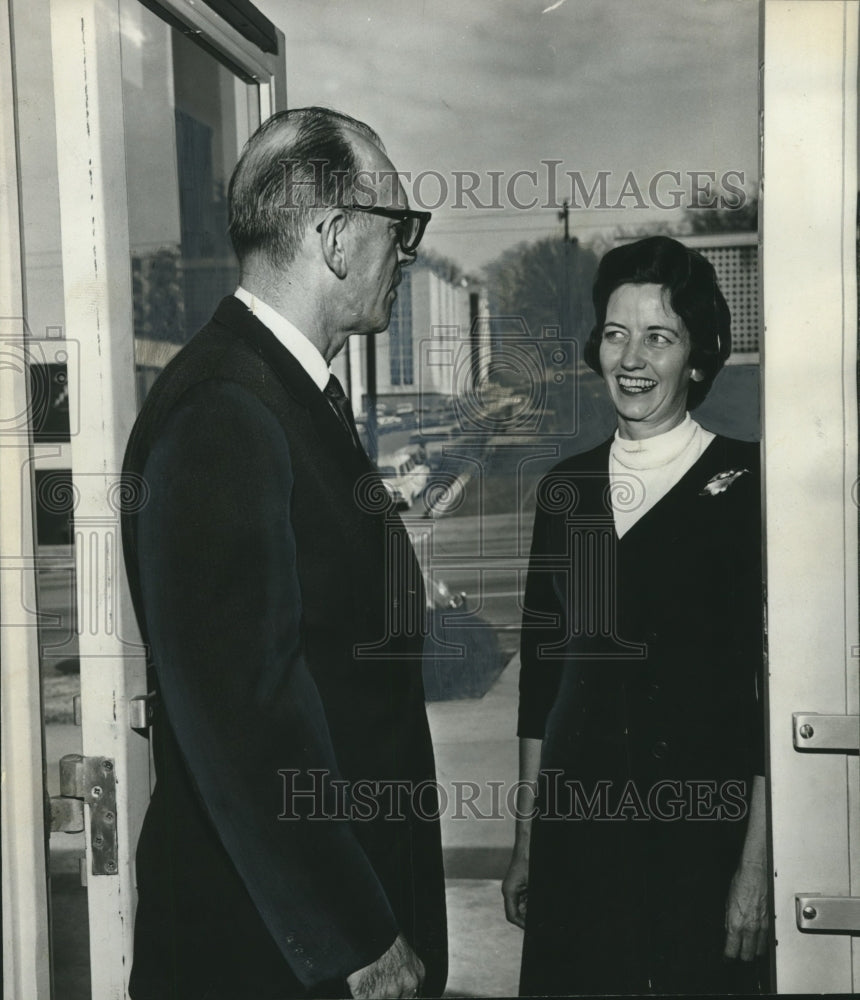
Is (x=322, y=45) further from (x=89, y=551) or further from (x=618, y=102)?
(x=89, y=551)

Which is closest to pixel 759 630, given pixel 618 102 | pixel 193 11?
pixel 618 102

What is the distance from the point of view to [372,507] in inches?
67.1

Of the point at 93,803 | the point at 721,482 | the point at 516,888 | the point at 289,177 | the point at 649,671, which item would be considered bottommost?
the point at 516,888

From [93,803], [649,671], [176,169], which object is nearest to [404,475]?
[649,671]

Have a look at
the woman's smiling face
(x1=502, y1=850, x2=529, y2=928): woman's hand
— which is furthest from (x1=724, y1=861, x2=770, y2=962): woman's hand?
the woman's smiling face

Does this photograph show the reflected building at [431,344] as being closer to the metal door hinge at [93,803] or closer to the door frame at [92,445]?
the door frame at [92,445]

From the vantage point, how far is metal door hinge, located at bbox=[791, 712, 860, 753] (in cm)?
171

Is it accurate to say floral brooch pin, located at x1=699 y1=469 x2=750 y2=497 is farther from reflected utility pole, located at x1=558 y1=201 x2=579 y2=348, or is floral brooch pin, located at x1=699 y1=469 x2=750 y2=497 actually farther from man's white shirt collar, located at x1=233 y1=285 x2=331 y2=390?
man's white shirt collar, located at x1=233 y1=285 x2=331 y2=390

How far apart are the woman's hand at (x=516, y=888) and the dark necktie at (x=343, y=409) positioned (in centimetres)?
72

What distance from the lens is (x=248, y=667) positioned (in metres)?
1.66

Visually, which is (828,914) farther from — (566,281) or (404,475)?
(566,281)

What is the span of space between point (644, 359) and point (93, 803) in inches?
46.6

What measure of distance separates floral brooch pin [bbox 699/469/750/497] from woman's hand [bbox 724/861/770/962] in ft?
2.00

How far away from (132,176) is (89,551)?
2.05 feet
